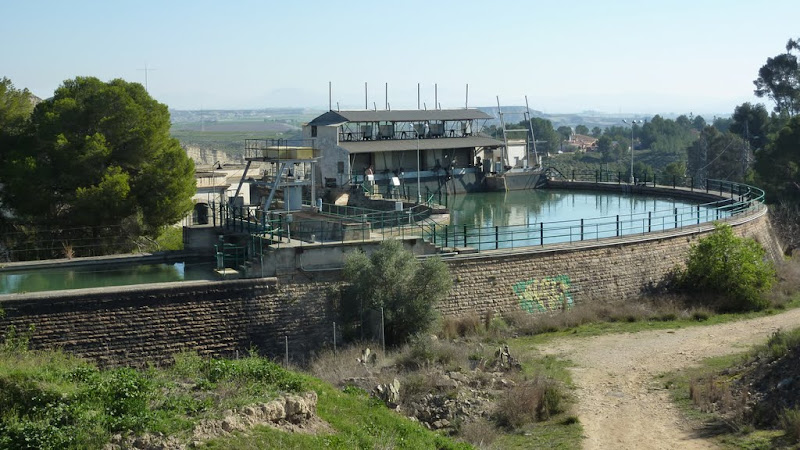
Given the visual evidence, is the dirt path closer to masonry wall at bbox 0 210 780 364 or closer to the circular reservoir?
masonry wall at bbox 0 210 780 364

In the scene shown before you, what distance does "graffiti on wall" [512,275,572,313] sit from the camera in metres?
28.4

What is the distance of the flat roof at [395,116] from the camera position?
152 feet

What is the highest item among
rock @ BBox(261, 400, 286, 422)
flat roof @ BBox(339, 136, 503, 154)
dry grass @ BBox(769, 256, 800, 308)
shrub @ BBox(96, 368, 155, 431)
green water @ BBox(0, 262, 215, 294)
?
flat roof @ BBox(339, 136, 503, 154)

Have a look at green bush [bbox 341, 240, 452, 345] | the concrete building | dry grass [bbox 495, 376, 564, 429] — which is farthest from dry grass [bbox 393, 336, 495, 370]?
the concrete building

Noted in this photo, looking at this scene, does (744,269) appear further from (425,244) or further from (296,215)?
(296,215)

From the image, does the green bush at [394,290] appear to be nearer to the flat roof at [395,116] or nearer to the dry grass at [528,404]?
the dry grass at [528,404]

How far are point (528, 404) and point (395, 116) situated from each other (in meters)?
29.8

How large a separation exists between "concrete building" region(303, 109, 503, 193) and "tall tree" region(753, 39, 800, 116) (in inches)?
1063

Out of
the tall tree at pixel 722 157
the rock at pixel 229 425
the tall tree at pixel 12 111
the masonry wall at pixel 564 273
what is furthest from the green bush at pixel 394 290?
the tall tree at pixel 722 157

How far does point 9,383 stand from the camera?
50.2ft

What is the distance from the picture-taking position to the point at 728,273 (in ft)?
98.8

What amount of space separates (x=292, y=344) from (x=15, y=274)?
767 centimetres

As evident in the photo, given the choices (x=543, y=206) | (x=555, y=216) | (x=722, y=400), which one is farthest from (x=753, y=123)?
(x=722, y=400)

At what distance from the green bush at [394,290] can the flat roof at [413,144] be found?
1936 cm
